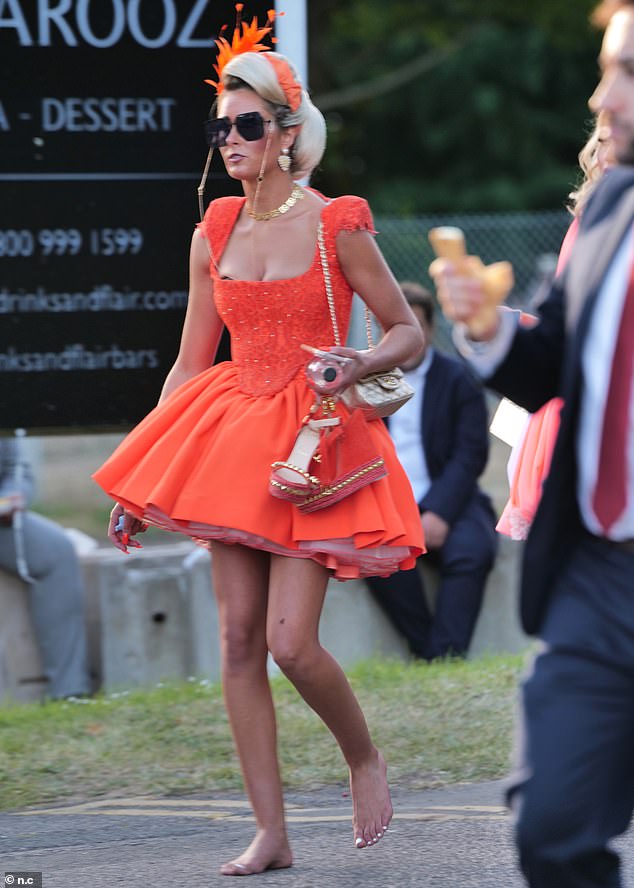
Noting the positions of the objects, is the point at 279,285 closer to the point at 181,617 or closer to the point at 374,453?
the point at 374,453

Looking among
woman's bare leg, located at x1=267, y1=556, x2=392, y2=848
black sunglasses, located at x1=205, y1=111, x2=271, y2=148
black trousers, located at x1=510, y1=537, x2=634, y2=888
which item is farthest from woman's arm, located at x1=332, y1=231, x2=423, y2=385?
black trousers, located at x1=510, y1=537, x2=634, y2=888

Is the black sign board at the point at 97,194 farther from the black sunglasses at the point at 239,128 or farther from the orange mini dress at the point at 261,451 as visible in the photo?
the orange mini dress at the point at 261,451

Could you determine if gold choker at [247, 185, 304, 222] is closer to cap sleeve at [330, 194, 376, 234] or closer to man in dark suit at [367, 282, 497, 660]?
cap sleeve at [330, 194, 376, 234]

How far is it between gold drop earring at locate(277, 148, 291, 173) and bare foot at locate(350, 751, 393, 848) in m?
1.66

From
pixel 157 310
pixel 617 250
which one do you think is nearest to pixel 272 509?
pixel 617 250

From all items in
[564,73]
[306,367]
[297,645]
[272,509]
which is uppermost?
[306,367]

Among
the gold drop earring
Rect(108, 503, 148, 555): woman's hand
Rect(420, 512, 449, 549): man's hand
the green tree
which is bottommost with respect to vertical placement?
the green tree

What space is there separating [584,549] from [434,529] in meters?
4.59

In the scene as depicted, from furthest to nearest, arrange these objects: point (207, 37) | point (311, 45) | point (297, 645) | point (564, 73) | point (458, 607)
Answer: point (564, 73) → point (311, 45) → point (458, 607) → point (207, 37) → point (297, 645)

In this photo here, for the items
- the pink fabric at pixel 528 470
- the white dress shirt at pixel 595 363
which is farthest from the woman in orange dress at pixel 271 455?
the white dress shirt at pixel 595 363

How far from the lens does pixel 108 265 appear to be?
6773 mm

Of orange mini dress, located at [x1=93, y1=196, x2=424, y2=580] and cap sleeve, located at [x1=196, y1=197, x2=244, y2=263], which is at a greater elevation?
cap sleeve, located at [x1=196, y1=197, x2=244, y2=263]

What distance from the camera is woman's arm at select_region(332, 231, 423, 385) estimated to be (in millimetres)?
4191

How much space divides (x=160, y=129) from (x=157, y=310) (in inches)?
Result: 30.6
